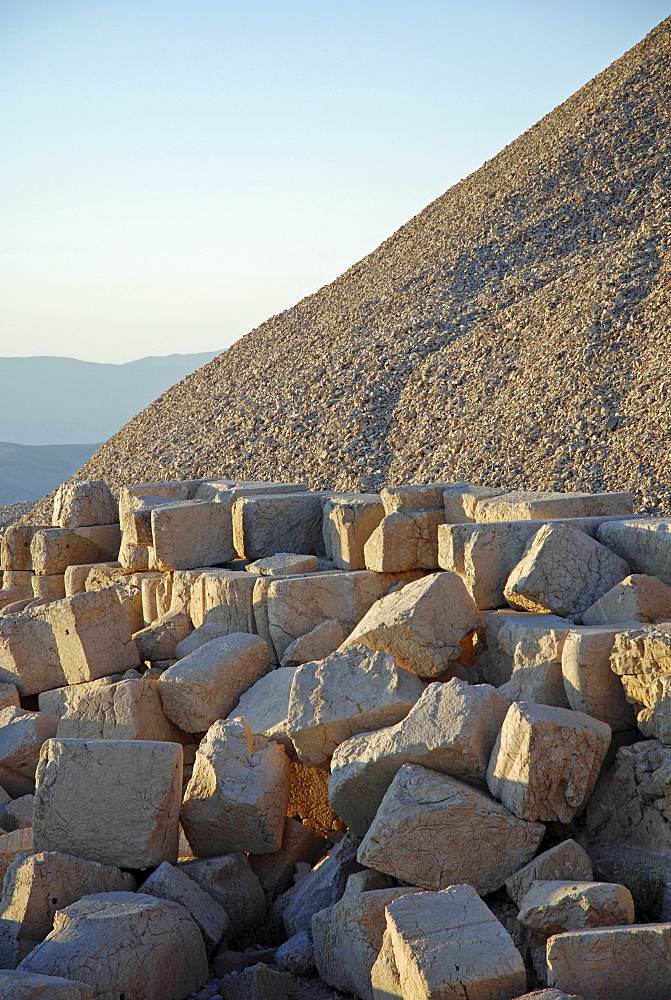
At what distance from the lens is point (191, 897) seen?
3.56 meters

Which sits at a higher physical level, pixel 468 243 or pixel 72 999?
pixel 468 243

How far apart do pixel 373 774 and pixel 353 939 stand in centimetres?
67

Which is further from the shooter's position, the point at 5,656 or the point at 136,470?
the point at 136,470

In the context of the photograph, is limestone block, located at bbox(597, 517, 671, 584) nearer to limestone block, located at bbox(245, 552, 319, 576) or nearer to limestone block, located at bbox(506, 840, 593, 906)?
limestone block, located at bbox(506, 840, 593, 906)

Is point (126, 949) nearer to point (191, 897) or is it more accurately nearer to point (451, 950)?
point (191, 897)

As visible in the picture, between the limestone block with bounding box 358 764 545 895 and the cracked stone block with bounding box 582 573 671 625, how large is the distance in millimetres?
1189

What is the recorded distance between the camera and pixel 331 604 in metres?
5.23

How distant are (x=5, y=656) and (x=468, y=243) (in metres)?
16.9

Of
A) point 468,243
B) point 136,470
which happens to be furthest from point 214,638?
point 468,243

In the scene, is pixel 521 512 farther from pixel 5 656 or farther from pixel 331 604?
pixel 5 656

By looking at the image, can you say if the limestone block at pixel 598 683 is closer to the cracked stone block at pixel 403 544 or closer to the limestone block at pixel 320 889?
the limestone block at pixel 320 889

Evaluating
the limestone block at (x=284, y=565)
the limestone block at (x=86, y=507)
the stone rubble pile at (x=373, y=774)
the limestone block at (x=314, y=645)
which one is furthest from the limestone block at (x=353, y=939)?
the limestone block at (x=86, y=507)

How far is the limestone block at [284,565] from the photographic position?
17.8 ft

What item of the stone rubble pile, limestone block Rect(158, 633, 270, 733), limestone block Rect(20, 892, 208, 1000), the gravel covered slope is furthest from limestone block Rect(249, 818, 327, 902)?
the gravel covered slope
